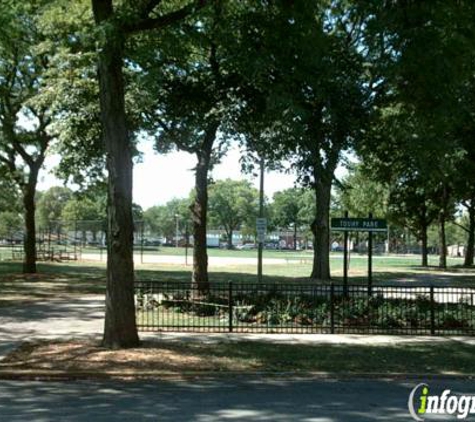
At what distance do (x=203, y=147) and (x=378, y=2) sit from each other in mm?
10652

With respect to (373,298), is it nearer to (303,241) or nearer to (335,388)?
(335,388)

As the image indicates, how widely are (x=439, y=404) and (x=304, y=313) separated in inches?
283

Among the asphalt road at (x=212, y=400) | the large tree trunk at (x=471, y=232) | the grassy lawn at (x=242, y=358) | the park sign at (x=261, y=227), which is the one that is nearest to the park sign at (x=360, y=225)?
the grassy lawn at (x=242, y=358)

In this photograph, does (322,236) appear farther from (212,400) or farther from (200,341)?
(212,400)

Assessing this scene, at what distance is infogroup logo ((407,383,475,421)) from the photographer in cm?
745

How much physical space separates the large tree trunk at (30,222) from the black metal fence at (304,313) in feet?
51.5

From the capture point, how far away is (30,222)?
1241 inches

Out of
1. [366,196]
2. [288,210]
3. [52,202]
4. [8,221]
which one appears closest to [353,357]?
[366,196]

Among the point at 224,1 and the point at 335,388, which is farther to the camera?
the point at 224,1

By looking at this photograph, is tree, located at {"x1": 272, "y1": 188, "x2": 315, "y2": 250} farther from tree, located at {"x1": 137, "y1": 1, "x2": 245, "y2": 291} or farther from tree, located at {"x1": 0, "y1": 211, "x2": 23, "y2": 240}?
tree, located at {"x1": 137, "y1": 1, "x2": 245, "y2": 291}

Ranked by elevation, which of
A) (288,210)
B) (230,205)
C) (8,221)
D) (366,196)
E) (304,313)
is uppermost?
(230,205)

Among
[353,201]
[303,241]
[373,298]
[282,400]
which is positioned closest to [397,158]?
[373,298]

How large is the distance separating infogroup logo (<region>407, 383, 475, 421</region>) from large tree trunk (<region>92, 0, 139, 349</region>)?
4922mm

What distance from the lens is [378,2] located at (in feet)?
30.6
